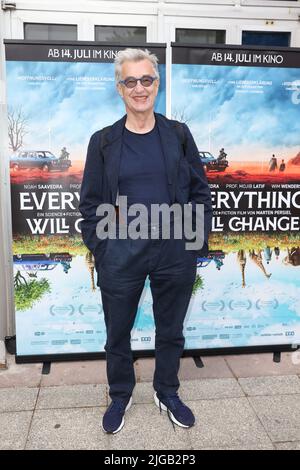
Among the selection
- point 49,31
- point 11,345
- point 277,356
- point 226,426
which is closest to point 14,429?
point 11,345

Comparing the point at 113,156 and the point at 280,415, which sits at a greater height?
the point at 113,156

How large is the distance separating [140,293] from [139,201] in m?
0.47

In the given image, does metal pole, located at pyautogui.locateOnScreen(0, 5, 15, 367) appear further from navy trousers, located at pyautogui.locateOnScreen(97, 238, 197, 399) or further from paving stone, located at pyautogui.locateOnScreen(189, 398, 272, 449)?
paving stone, located at pyautogui.locateOnScreen(189, 398, 272, 449)

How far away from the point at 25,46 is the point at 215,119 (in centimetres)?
115

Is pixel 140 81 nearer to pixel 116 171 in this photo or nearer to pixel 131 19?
pixel 116 171

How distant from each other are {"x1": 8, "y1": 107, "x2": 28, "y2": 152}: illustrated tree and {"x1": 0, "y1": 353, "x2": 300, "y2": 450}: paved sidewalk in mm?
1412

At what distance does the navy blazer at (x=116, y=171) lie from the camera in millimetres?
2203

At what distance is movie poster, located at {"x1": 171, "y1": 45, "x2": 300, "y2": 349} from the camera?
8.88 ft

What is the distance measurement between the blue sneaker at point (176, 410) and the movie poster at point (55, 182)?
545 mm

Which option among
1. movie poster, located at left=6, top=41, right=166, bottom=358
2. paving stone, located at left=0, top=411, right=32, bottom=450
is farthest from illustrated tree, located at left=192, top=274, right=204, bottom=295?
paving stone, located at left=0, top=411, right=32, bottom=450

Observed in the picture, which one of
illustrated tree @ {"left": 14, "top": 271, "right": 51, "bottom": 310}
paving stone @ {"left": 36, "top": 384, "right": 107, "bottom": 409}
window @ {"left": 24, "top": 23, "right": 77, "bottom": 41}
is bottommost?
paving stone @ {"left": 36, "top": 384, "right": 107, "bottom": 409}

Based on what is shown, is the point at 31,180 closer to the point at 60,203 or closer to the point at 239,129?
the point at 60,203

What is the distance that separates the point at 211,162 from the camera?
280 centimetres

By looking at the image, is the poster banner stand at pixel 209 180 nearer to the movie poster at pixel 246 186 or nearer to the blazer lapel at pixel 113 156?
the movie poster at pixel 246 186
